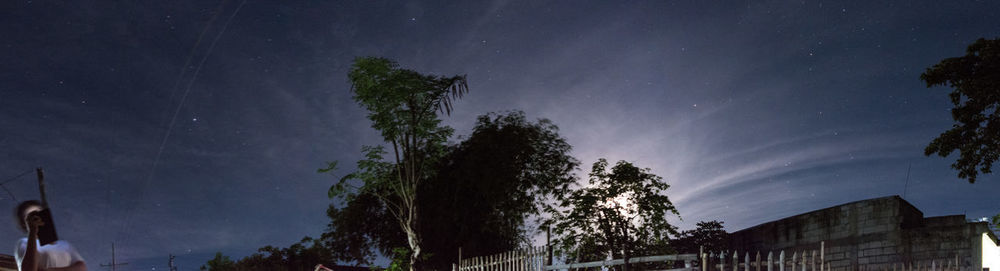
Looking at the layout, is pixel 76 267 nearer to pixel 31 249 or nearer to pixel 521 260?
pixel 31 249

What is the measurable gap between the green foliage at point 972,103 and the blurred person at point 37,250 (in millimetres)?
15655

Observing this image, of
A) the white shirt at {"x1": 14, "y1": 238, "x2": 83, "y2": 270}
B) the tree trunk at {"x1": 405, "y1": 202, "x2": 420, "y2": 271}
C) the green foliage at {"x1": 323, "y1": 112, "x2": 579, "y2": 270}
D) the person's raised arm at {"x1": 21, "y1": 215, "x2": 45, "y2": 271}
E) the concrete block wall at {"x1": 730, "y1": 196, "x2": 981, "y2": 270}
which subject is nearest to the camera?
the person's raised arm at {"x1": 21, "y1": 215, "x2": 45, "y2": 271}

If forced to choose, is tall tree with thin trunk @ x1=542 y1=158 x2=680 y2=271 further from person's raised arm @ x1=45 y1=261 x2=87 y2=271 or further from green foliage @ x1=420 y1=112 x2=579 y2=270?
person's raised arm @ x1=45 y1=261 x2=87 y2=271

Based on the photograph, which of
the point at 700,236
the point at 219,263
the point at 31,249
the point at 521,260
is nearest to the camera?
the point at 31,249

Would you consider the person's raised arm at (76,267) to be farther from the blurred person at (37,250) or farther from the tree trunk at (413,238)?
the tree trunk at (413,238)

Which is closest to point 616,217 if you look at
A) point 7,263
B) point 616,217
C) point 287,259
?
point 616,217

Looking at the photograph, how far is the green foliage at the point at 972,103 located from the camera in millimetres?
13273

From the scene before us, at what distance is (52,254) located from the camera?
3.66 m

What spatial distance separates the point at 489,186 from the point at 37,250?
1637cm

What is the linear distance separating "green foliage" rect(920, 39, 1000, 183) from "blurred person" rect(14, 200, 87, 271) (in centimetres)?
1565

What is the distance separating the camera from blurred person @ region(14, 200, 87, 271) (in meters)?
3.51

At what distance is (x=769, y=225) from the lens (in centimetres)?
2175

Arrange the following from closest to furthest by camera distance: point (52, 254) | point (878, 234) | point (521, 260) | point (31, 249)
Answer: point (31, 249) → point (52, 254) → point (521, 260) → point (878, 234)

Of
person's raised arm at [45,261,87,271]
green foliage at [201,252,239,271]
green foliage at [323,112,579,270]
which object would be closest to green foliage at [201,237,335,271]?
green foliage at [201,252,239,271]
